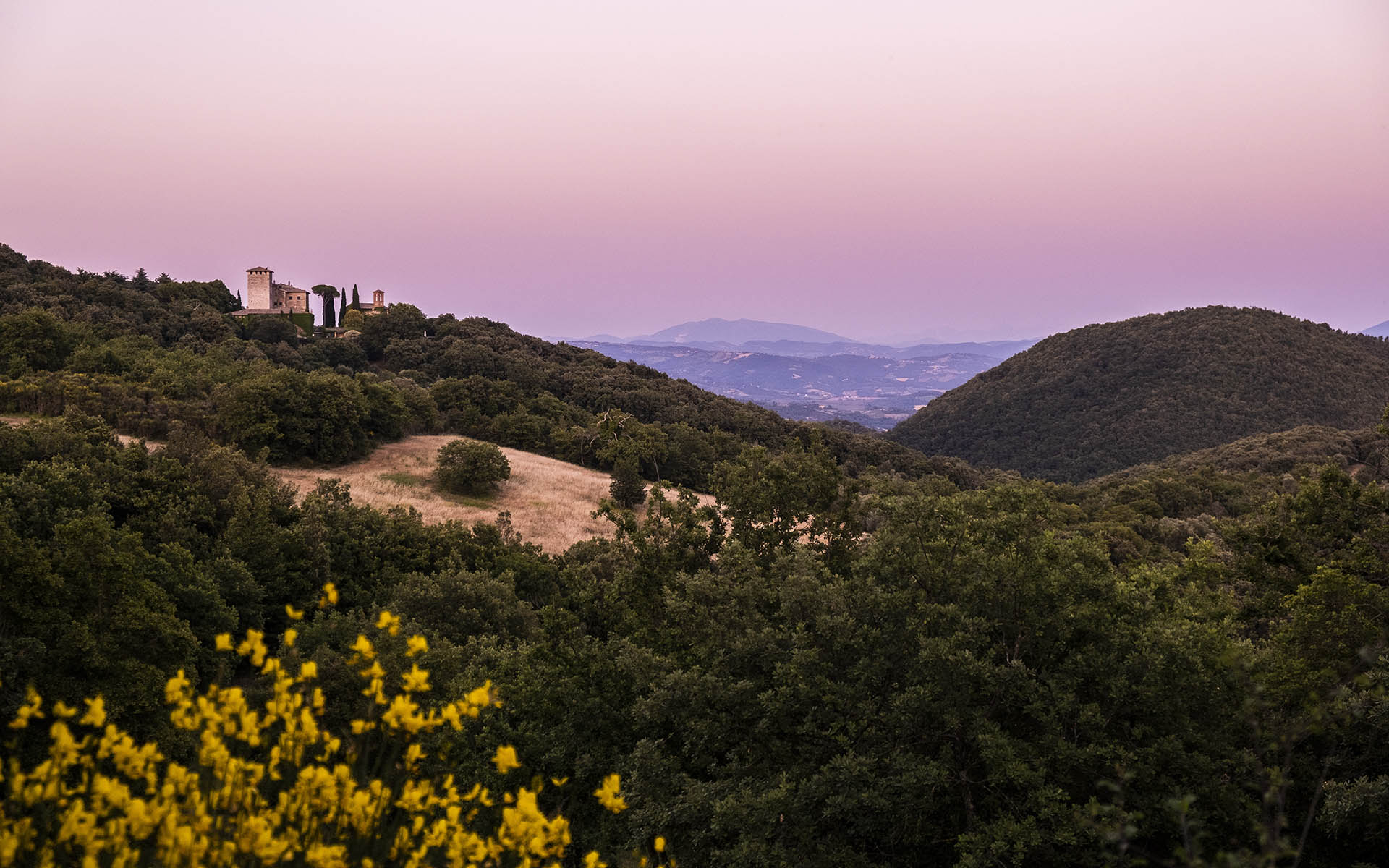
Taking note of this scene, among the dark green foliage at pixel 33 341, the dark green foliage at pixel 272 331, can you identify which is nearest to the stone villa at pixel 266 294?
the dark green foliage at pixel 272 331

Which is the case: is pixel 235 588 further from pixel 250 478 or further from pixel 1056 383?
pixel 1056 383

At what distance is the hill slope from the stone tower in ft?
326

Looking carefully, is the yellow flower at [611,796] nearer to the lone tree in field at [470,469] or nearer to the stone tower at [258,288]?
the lone tree in field at [470,469]

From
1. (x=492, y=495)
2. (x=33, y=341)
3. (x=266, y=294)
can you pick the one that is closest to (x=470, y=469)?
(x=492, y=495)

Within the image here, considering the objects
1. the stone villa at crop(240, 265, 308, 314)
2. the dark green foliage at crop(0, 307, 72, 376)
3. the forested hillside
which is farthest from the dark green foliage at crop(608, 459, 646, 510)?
the stone villa at crop(240, 265, 308, 314)

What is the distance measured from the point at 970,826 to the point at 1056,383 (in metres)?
126

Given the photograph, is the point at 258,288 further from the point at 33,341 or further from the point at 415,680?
the point at 415,680

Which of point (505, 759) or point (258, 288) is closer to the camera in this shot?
point (505, 759)

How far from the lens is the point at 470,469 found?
40406 millimetres

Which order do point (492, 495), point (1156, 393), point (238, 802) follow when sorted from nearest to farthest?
point (238, 802), point (492, 495), point (1156, 393)

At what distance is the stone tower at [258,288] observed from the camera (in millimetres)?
84500

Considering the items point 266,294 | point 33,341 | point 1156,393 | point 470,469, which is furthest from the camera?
point 1156,393

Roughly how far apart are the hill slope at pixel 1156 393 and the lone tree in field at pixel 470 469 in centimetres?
7846

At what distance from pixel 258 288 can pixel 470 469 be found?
62.3 m
